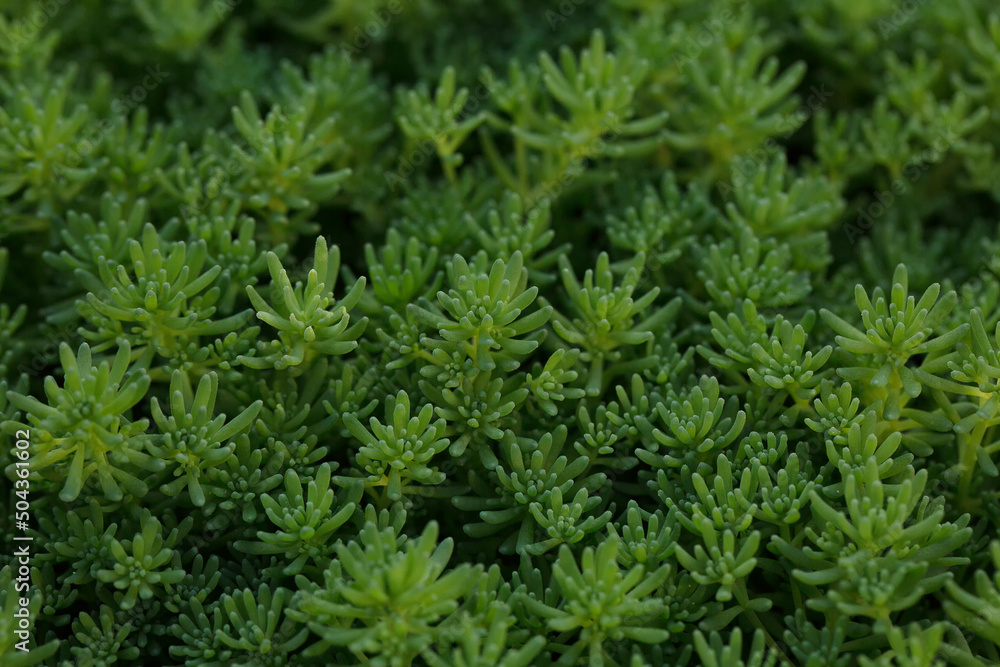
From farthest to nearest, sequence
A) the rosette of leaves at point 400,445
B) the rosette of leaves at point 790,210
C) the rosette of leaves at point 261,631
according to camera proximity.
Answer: the rosette of leaves at point 790,210
the rosette of leaves at point 400,445
the rosette of leaves at point 261,631

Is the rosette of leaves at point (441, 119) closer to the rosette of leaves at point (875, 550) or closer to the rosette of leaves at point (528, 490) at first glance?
the rosette of leaves at point (528, 490)

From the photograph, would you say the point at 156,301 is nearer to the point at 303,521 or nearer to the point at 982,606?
the point at 303,521

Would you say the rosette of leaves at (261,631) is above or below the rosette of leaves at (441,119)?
below

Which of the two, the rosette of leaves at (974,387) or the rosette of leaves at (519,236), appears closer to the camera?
the rosette of leaves at (974,387)

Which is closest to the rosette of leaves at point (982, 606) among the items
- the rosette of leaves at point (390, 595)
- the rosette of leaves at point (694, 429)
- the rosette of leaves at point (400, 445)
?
the rosette of leaves at point (694, 429)

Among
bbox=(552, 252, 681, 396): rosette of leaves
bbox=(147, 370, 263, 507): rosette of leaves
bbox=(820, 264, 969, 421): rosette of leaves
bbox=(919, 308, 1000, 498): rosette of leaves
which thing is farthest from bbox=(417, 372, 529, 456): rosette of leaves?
bbox=(919, 308, 1000, 498): rosette of leaves

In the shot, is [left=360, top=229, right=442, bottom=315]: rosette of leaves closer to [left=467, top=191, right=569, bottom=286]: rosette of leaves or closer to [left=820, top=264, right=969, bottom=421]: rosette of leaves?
[left=467, top=191, right=569, bottom=286]: rosette of leaves

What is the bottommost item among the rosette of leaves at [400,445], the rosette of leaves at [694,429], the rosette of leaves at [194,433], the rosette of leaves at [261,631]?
the rosette of leaves at [261,631]

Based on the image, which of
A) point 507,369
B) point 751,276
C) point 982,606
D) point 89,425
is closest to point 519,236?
point 507,369
